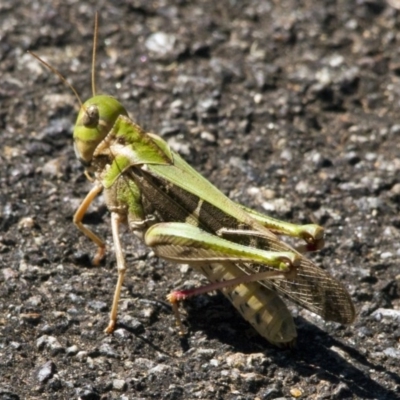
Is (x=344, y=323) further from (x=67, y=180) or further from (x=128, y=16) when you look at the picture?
(x=128, y=16)

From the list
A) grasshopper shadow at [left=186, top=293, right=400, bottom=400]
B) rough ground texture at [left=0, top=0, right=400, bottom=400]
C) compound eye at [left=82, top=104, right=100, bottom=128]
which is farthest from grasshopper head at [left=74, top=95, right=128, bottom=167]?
grasshopper shadow at [left=186, top=293, right=400, bottom=400]

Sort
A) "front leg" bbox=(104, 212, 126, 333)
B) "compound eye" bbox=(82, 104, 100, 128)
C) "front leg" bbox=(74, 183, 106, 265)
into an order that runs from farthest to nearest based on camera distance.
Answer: "front leg" bbox=(74, 183, 106, 265) < "compound eye" bbox=(82, 104, 100, 128) < "front leg" bbox=(104, 212, 126, 333)

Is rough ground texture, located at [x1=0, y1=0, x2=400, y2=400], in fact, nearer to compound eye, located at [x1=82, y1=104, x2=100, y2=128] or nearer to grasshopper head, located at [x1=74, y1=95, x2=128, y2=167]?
grasshopper head, located at [x1=74, y1=95, x2=128, y2=167]

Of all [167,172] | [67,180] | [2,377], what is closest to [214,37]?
[67,180]

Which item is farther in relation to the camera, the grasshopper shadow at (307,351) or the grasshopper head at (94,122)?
the grasshopper head at (94,122)

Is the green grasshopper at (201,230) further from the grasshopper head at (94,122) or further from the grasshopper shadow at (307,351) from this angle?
the grasshopper shadow at (307,351)

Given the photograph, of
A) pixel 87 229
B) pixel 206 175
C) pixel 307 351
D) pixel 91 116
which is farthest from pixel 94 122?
pixel 307 351

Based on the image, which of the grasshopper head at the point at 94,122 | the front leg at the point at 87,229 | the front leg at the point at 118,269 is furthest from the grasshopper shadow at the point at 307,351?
the grasshopper head at the point at 94,122
